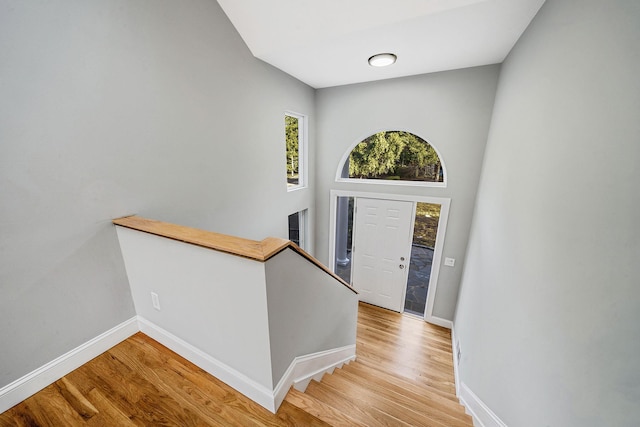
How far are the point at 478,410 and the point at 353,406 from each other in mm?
1037

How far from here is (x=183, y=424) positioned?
3.84 feet

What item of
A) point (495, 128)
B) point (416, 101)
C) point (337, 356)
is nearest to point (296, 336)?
→ point (337, 356)

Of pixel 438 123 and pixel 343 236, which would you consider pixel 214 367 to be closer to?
pixel 438 123

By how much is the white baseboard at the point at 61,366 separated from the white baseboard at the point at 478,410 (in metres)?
2.64

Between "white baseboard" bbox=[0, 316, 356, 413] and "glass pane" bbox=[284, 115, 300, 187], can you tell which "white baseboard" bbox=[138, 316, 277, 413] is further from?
"glass pane" bbox=[284, 115, 300, 187]

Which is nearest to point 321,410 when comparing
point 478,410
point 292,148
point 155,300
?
point 155,300

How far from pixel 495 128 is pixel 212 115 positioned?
2.92 meters

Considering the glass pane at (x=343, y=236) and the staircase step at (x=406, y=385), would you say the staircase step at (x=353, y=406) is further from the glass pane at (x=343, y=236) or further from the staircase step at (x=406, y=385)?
the glass pane at (x=343, y=236)

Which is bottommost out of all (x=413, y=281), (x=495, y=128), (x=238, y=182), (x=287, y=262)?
(x=413, y=281)

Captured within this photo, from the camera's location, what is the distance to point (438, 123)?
302 centimetres

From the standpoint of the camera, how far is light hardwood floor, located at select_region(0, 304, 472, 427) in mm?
1203

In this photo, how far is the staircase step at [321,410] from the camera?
4.02 feet

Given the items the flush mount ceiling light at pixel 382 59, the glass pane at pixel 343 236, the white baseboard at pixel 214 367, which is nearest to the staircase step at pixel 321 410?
the white baseboard at pixel 214 367

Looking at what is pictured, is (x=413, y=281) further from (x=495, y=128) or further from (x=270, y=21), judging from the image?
(x=270, y=21)
